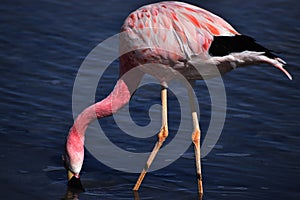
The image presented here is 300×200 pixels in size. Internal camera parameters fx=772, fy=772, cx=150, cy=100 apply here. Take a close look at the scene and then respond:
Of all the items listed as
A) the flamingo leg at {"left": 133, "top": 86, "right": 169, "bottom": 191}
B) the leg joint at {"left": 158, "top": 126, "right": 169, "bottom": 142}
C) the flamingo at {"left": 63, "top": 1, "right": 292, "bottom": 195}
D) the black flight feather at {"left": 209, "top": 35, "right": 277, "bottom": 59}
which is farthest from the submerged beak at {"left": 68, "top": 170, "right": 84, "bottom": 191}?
the black flight feather at {"left": 209, "top": 35, "right": 277, "bottom": 59}

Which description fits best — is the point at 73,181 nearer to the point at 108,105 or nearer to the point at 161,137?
the point at 108,105

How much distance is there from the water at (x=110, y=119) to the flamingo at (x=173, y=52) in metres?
0.33

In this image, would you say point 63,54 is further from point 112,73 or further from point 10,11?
Answer: point 10,11

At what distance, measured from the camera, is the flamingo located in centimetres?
758

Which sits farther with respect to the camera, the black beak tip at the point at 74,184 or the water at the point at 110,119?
the water at the point at 110,119

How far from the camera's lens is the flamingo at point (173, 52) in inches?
299

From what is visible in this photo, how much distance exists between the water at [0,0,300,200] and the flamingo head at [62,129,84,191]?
14cm

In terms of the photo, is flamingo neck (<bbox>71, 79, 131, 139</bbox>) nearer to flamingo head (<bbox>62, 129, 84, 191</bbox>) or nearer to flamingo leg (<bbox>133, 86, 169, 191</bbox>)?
flamingo head (<bbox>62, 129, 84, 191</bbox>)

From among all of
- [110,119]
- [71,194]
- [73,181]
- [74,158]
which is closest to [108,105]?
[74,158]

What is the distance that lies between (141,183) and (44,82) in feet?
9.11

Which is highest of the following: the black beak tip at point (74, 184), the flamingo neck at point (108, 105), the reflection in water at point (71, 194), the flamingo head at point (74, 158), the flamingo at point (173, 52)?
the flamingo at point (173, 52)

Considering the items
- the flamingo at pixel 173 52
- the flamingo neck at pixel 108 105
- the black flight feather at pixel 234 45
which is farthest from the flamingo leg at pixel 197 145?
the black flight feather at pixel 234 45

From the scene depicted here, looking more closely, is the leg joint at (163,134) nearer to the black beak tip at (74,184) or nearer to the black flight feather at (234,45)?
the black beak tip at (74,184)

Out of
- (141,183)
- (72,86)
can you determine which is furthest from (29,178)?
(72,86)
